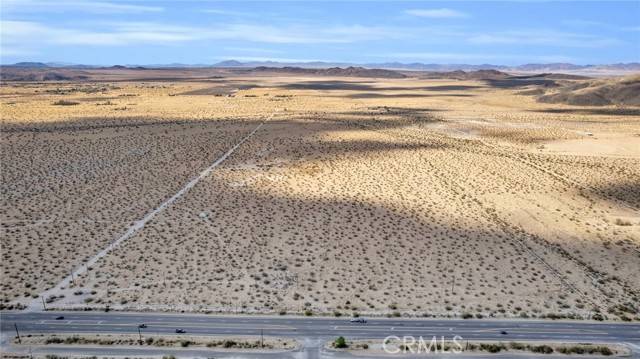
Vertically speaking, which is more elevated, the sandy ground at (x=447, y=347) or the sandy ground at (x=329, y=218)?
the sandy ground at (x=329, y=218)

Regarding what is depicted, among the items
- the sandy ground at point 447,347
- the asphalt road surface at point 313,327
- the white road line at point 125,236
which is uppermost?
the white road line at point 125,236

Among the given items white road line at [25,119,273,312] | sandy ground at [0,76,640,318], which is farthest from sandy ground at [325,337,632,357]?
white road line at [25,119,273,312]

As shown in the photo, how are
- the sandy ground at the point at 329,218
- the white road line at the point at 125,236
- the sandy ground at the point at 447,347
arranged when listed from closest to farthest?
the sandy ground at the point at 447,347 → the white road line at the point at 125,236 → the sandy ground at the point at 329,218

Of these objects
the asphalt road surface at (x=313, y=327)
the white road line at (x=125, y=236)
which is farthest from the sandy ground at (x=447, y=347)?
the white road line at (x=125, y=236)

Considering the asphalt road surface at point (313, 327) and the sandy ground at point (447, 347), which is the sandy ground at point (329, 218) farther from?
the sandy ground at point (447, 347)

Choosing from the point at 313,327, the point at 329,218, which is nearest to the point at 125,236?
the point at 329,218
